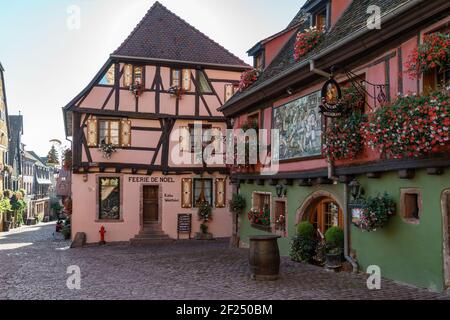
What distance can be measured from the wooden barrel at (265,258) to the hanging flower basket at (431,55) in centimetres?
399

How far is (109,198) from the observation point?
1802 cm

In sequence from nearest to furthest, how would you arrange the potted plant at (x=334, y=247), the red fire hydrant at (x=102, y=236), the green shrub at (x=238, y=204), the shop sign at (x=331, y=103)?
the shop sign at (x=331, y=103)
the potted plant at (x=334, y=247)
the green shrub at (x=238, y=204)
the red fire hydrant at (x=102, y=236)

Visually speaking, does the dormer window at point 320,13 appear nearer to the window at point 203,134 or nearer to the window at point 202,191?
the window at point 203,134

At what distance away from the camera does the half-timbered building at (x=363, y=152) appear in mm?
7043

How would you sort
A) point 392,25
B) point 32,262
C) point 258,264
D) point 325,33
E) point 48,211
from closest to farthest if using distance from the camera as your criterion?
point 392,25 < point 258,264 < point 325,33 < point 32,262 < point 48,211

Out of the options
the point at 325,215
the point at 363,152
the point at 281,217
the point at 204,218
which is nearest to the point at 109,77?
the point at 204,218

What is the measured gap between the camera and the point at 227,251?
47.5 feet

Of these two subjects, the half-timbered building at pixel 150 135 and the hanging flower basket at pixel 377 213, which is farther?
the half-timbered building at pixel 150 135

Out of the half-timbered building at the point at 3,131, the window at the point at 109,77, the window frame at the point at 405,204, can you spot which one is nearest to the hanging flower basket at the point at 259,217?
the window frame at the point at 405,204

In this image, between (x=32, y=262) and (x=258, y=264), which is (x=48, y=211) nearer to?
(x=32, y=262)

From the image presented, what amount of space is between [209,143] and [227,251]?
234 inches

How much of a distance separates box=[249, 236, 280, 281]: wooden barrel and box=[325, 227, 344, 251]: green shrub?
1386 mm
